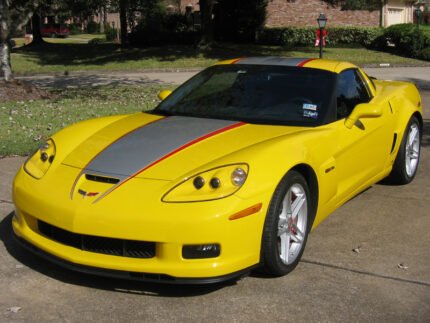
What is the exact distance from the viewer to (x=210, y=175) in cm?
354

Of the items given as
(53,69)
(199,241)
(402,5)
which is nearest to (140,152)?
(199,241)

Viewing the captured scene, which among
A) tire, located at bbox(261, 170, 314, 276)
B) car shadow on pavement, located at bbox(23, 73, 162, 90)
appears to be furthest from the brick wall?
tire, located at bbox(261, 170, 314, 276)

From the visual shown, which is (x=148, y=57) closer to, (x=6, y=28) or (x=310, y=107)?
(x=6, y=28)

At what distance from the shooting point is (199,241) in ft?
10.8

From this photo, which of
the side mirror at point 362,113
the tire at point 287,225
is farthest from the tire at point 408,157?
the tire at point 287,225

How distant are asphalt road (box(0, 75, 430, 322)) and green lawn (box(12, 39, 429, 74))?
→ 1821cm

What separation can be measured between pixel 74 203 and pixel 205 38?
24407 millimetres

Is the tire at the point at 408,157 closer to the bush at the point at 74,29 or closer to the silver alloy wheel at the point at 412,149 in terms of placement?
the silver alloy wheel at the point at 412,149

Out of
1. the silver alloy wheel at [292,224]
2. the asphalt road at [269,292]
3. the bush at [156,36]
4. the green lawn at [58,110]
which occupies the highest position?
the bush at [156,36]

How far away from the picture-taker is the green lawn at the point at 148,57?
22812 mm

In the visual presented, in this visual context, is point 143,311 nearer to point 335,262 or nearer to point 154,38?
point 335,262

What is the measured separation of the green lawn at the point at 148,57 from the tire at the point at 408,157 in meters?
16.6

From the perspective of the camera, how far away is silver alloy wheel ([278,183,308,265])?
3752 mm

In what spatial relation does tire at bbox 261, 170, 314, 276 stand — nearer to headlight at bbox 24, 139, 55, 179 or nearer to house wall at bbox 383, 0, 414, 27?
headlight at bbox 24, 139, 55, 179
